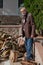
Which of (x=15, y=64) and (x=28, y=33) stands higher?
(x=28, y=33)

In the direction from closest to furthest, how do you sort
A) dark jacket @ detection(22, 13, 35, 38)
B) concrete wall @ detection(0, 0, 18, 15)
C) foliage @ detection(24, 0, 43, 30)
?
1. dark jacket @ detection(22, 13, 35, 38)
2. foliage @ detection(24, 0, 43, 30)
3. concrete wall @ detection(0, 0, 18, 15)

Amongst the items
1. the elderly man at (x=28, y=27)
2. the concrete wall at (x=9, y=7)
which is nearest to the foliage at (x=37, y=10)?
the elderly man at (x=28, y=27)

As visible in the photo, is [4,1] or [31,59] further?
[4,1]

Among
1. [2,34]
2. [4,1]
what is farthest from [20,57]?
[4,1]

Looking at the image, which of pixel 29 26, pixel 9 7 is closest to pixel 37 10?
pixel 29 26

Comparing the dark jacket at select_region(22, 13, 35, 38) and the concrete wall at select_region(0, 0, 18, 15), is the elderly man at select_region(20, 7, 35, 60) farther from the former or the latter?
the concrete wall at select_region(0, 0, 18, 15)

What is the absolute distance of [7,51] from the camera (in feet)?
36.3

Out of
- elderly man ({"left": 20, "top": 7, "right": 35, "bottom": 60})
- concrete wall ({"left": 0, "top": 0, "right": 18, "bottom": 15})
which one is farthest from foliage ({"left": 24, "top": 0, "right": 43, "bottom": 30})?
concrete wall ({"left": 0, "top": 0, "right": 18, "bottom": 15})

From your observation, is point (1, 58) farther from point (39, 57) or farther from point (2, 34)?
point (2, 34)

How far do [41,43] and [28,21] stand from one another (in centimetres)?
92

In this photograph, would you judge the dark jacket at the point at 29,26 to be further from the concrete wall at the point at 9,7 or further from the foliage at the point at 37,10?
the concrete wall at the point at 9,7

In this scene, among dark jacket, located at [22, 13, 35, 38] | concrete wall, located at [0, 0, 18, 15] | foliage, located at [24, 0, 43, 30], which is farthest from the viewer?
concrete wall, located at [0, 0, 18, 15]

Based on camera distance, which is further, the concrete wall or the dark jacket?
the concrete wall

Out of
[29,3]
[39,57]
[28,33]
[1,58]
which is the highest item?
[29,3]
